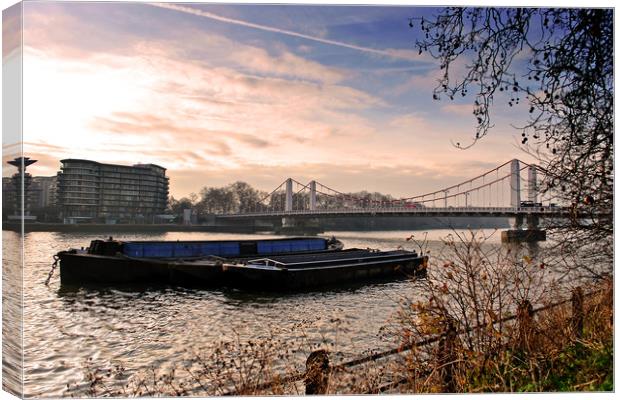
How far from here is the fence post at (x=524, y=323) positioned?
4582mm

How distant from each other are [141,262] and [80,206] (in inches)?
117

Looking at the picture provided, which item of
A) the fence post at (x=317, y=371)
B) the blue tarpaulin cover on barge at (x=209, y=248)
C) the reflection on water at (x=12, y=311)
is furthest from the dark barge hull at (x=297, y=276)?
the reflection on water at (x=12, y=311)

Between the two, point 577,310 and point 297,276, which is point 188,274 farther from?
point 577,310

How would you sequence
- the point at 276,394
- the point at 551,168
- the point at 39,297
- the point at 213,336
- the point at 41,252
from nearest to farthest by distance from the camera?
the point at 276,394 → the point at 551,168 → the point at 213,336 → the point at 39,297 → the point at 41,252

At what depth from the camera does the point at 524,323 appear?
182 inches

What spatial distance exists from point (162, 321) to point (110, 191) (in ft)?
36.0

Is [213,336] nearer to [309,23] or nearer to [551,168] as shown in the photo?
[309,23]

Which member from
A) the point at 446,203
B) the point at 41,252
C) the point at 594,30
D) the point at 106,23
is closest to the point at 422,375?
the point at 594,30

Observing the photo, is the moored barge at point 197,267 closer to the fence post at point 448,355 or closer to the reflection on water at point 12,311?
the reflection on water at point 12,311

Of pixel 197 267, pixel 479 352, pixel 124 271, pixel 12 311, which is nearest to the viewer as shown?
pixel 479 352

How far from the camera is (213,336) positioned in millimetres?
A: 9594

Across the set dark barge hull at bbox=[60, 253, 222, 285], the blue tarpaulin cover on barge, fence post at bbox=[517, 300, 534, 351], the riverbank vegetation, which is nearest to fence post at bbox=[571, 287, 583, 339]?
the riverbank vegetation

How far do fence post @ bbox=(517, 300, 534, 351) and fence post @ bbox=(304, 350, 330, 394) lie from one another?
1.90m

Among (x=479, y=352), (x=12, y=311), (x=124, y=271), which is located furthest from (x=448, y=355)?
(x=124, y=271)
